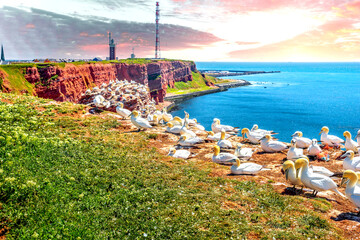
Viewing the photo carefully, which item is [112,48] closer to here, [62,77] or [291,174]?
[62,77]

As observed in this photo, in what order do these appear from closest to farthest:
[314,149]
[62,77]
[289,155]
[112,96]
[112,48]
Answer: [289,155] → [314,149] → [112,96] → [62,77] → [112,48]

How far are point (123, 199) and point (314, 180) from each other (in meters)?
8.24

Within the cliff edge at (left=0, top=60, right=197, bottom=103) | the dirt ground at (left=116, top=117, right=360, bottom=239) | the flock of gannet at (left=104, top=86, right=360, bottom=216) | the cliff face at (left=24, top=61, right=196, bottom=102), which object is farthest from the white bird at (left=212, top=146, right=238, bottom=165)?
the cliff face at (left=24, top=61, right=196, bottom=102)

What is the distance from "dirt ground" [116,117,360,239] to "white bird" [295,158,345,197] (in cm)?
68

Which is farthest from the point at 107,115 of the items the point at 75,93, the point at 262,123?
the point at 262,123

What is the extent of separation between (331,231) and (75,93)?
1999 inches

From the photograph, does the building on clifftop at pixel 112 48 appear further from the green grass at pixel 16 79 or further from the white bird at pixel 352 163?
the white bird at pixel 352 163

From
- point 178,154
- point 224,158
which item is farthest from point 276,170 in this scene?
point 178,154

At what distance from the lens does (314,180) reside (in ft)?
36.7

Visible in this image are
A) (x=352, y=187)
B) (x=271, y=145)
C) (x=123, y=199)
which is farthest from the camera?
(x=271, y=145)

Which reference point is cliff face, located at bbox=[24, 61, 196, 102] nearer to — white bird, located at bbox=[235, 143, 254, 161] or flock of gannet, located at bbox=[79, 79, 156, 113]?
flock of gannet, located at bbox=[79, 79, 156, 113]

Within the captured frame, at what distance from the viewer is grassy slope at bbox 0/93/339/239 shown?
25.0ft

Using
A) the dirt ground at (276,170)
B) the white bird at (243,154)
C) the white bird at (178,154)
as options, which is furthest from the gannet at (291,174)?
the white bird at (178,154)

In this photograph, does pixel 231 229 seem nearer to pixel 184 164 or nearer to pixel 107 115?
pixel 184 164
